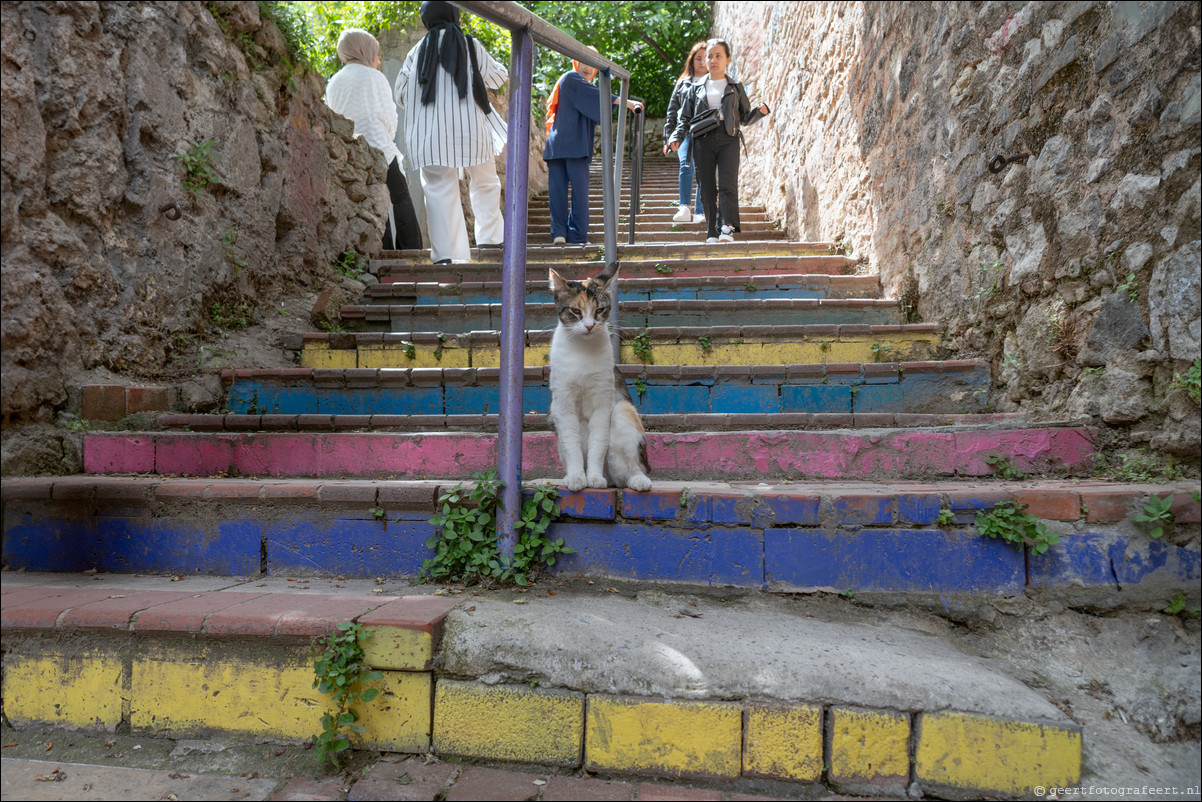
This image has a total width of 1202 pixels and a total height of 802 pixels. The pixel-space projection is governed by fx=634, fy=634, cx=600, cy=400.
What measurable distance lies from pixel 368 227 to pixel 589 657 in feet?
15.3

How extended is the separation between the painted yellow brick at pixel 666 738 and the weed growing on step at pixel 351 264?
13.7 ft

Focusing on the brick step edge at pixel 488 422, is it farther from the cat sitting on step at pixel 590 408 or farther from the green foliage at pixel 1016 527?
the green foliage at pixel 1016 527

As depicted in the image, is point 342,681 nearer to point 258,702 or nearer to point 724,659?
point 258,702

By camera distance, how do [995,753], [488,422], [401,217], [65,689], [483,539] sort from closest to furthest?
[995,753] → [65,689] → [483,539] → [488,422] → [401,217]

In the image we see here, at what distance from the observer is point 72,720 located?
1.76 metres

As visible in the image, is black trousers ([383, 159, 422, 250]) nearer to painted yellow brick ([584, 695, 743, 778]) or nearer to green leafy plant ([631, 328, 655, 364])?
green leafy plant ([631, 328, 655, 364])

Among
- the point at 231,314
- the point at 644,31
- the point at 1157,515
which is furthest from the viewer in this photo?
the point at 644,31

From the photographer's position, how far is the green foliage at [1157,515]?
189cm

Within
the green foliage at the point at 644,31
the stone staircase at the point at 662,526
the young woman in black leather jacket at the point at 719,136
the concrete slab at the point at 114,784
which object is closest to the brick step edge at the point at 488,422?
the stone staircase at the point at 662,526

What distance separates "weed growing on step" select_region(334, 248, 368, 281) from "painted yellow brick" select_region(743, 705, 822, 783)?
441 centimetres

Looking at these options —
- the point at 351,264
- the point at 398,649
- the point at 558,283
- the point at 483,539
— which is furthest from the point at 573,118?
the point at 398,649

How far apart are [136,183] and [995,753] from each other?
406cm

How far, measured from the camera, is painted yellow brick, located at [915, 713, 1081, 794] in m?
1.53

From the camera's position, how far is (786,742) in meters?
1.61
